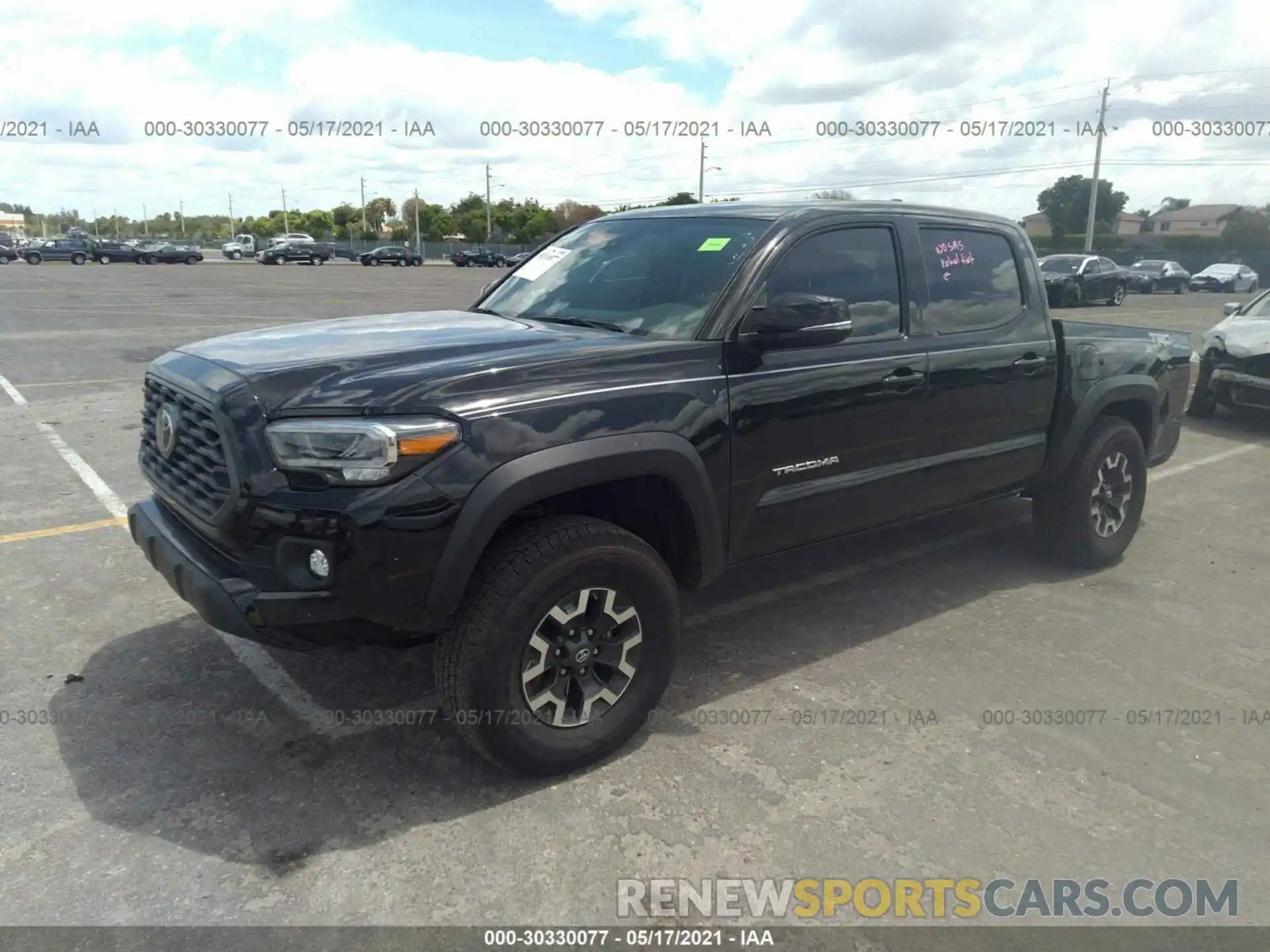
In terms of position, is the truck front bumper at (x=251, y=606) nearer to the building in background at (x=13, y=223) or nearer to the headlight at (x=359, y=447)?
the headlight at (x=359, y=447)

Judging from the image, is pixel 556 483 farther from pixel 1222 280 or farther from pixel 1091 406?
pixel 1222 280

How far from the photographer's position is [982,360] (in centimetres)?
451

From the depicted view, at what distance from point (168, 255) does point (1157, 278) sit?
47.7 metres

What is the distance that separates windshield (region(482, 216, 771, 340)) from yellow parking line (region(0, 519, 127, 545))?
2.79 meters

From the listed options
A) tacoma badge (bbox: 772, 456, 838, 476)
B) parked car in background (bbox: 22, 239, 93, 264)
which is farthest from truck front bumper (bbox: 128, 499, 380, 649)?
parked car in background (bbox: 22, 239, 93, 264)

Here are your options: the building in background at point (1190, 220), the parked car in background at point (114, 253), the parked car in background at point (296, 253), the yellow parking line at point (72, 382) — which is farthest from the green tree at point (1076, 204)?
the yellow parking line at point (72, 382)

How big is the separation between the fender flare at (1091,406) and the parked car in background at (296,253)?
55.1 m

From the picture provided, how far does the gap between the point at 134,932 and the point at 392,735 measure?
3.60 feet

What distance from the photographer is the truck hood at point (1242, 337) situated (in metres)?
9.38

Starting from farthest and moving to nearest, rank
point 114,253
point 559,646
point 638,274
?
point 114,253, point 638,274, point 559,646

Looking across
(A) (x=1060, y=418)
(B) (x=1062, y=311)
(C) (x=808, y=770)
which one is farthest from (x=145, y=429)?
(B) (x=1062, y=311)

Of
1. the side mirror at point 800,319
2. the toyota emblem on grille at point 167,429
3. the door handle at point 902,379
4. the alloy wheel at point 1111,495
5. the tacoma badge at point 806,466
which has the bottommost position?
the alloy wheel at point 1111,495
